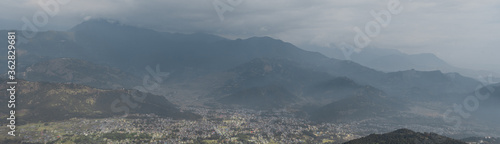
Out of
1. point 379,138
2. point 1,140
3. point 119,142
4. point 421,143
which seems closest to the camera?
point 421,143

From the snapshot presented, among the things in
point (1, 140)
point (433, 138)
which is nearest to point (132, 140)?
point (1, 140)

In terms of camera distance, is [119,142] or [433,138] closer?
[433,138]

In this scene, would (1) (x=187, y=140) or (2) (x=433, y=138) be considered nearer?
(2) (x=433, y=138)

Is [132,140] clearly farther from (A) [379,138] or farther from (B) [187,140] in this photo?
(A) [379,138]

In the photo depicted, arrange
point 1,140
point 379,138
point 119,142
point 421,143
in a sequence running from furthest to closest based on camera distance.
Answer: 1. point 119,142
2. point 1,140
3. point 379,138
4. point 421,143

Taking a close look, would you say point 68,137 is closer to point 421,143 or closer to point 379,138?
point 379,138

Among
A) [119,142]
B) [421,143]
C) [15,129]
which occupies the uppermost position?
[15,129]

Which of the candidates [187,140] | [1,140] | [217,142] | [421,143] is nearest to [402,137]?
[421,143]

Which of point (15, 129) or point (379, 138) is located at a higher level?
point (15, 129)

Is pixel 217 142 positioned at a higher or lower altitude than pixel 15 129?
lower
